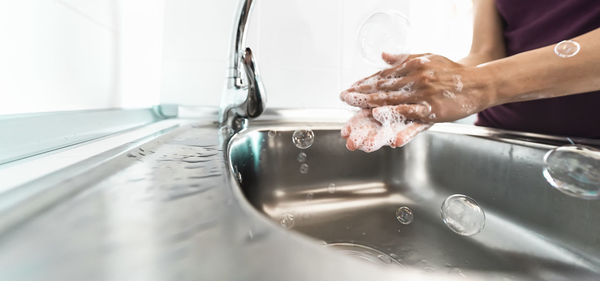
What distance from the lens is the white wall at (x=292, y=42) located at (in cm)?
114

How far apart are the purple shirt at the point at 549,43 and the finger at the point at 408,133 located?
0.46m

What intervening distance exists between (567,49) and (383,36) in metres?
0.29

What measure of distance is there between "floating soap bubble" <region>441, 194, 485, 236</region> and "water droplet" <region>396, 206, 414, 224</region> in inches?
6.3

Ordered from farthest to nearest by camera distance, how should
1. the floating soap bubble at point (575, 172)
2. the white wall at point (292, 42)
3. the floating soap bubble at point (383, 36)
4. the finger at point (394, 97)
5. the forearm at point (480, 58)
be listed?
the white wall at point (292, 42) < the forearm at point (480, 58) < the floating soap bubble at point (383, 36) < the finger at point (394, 97) < the floating soap bubble at point (575, 172)

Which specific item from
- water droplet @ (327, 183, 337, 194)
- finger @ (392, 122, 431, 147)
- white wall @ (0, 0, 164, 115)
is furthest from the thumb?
white wall @ (0, 0, 164, 115)

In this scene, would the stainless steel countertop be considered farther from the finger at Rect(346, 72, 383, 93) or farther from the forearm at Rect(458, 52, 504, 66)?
the forearm at Rect(458, 52, 504, 66)

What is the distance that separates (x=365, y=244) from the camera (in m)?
0.54

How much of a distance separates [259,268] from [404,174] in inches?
29.0

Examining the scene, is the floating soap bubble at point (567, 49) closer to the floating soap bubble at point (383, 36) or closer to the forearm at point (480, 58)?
the floating soap bubble at point (383, 36)

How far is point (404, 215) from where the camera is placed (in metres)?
0.66

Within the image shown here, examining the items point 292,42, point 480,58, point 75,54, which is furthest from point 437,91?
point 292,42

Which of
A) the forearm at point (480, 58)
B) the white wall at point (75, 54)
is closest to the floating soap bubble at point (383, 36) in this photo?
the forearm at point (480, 58)

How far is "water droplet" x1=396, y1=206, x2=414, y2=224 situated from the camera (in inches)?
25.1

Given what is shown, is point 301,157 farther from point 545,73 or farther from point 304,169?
point 545,73
